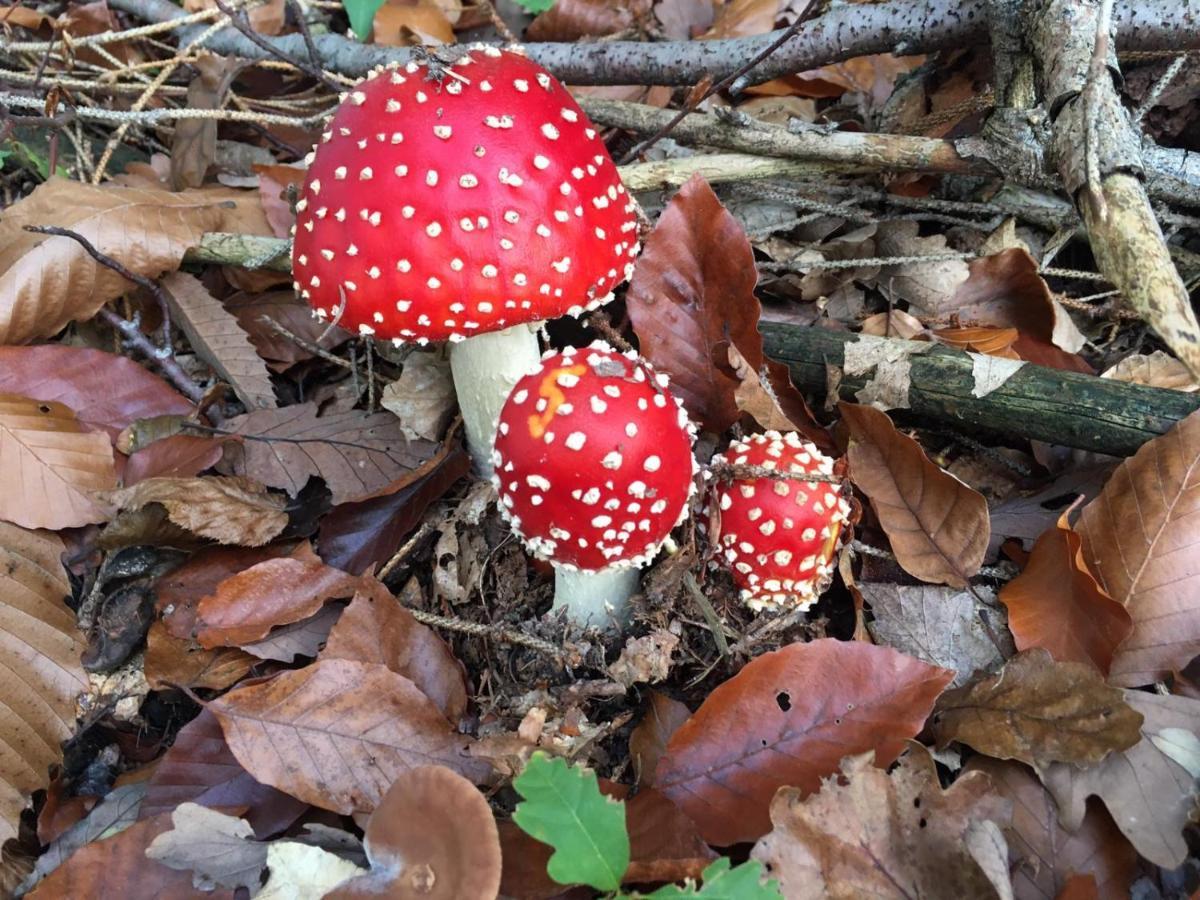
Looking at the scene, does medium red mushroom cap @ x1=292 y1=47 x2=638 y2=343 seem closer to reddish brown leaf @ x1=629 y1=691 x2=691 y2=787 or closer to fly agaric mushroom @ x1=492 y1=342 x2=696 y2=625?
fly agaric mushroom @ x1=492 y1=342 x2=696 y2=625

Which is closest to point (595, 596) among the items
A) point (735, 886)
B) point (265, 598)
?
point (265, 598)

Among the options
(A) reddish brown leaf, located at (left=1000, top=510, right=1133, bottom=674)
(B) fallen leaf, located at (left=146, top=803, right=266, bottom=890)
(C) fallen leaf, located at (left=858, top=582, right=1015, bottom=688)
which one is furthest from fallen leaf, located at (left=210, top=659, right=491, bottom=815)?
(A) reddish brown leaf, located at (left=1000, top=510, right=1133, bottom=674)

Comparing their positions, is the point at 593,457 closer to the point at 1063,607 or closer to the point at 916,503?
the point at 916,503

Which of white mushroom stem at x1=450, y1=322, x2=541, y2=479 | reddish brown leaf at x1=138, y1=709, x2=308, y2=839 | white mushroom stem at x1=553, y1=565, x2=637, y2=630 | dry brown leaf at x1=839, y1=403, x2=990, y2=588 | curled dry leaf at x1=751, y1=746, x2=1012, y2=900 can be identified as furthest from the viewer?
white mushroom stem at x1=450, y1=322, x2=541, y2=479

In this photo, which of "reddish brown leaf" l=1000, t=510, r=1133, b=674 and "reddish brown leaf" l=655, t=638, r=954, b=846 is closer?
"reddish brown leaf" l=655, t=638, r=954, b=846

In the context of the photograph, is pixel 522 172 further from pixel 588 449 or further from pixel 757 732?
pixel 757 732
